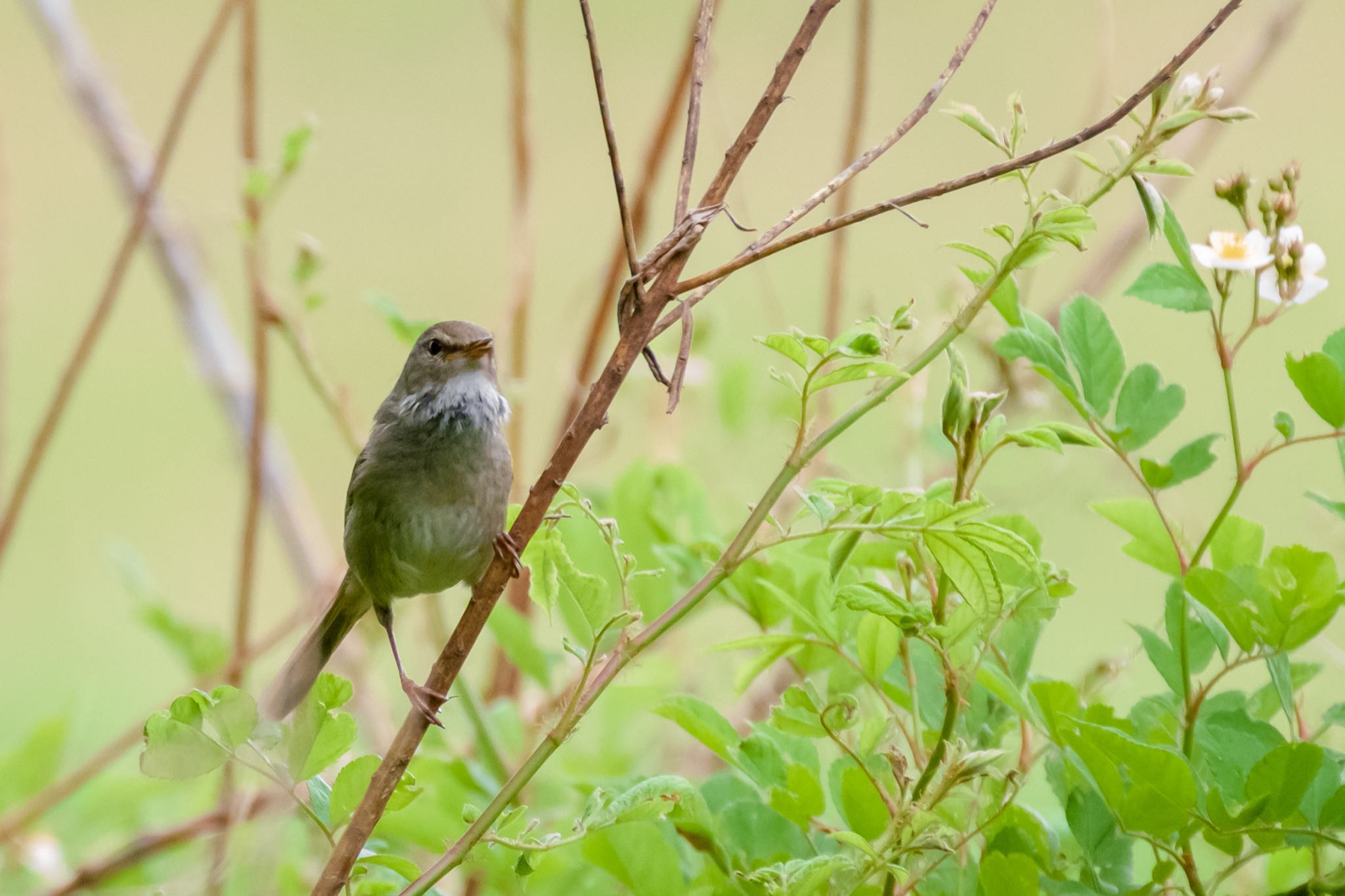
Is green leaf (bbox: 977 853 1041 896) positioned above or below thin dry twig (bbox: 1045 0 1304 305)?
below

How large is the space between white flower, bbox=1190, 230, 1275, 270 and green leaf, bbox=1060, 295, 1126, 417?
0.09m

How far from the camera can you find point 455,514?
2.08 metres

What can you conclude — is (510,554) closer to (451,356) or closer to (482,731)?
(482,731)

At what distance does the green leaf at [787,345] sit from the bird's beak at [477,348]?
1312 millimetres

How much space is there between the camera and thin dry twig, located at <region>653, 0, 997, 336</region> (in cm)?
97

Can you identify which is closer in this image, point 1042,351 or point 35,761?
point 1042,351

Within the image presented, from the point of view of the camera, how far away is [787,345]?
92cm

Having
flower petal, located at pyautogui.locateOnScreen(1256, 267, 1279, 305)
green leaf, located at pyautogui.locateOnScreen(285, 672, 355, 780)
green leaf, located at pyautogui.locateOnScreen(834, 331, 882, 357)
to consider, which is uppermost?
flower petal, located at pyautogui.locateOnScreen(1256, 267, 1279, 305)

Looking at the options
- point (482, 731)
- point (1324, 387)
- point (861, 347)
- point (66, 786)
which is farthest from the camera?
point (66, 786)

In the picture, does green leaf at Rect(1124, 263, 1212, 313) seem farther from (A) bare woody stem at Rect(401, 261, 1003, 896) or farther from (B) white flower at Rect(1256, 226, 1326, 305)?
(A) bare woody stem at Rect(401, 261, 1003, 896)

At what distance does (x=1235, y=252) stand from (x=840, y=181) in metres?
0.35

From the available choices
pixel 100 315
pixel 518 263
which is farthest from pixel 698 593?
pixel 100 315

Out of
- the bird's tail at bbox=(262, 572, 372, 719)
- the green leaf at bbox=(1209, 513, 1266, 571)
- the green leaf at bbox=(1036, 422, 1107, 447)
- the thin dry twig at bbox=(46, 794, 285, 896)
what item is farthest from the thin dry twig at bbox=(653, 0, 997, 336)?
the bird's tail at bbox=(262, 572, 372, 719)

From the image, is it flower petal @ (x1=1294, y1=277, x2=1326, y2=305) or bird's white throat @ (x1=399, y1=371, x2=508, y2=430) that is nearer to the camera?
flower petal @ (x1=1294, y1=277, x2=1326, y2=305)
